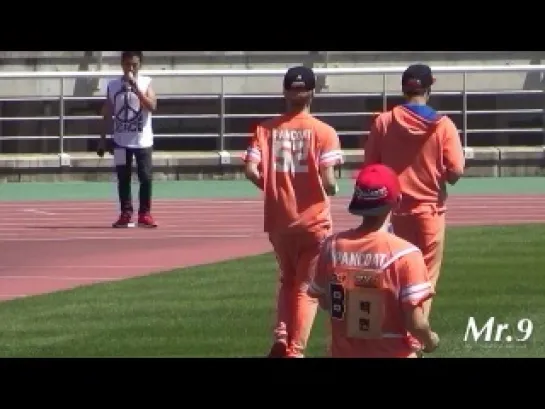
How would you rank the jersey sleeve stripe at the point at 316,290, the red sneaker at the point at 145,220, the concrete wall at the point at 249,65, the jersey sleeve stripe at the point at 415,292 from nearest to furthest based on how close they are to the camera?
the jersey sleeve stripe at the point at 415,292
the jersey sleeve stripe at the point at 316,290
the red sneaker at the point at 145,220
the concrete wall at the point at 249,65

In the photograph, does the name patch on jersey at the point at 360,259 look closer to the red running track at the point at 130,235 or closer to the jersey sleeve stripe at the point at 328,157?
the jersey sleeve stripe at the point at 328,157

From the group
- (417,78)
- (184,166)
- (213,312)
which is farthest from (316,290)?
(184,166)

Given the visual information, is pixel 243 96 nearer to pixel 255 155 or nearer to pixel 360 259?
pixel 255 155

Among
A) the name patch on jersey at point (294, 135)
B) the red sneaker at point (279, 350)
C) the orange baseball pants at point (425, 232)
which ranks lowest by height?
the red sneaker at point (279, 350)

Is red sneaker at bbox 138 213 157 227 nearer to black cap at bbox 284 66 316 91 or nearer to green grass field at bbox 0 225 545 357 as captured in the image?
green grass field at bbox 0 225 545 357

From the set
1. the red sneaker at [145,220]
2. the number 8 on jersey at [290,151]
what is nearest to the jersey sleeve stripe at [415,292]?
the number 8 on jersey at [290,151]

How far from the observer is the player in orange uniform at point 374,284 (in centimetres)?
745

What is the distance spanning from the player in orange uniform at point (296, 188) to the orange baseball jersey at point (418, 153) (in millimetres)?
384

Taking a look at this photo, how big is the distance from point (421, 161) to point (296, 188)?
2.70 feet
